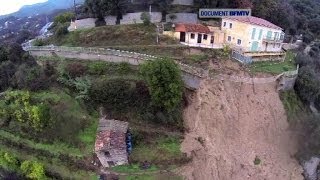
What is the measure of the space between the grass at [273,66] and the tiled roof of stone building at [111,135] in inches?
622

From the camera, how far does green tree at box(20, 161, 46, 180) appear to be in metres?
32.2

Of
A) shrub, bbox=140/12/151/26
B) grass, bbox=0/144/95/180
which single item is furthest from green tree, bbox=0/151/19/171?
shrub, bbox=140/12/151/26

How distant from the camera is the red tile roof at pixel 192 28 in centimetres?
4388

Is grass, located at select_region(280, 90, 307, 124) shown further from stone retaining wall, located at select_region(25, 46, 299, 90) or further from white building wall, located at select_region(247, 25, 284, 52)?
white building wall, located at select_region(247, 25, 284, 52)

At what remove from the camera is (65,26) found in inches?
1927

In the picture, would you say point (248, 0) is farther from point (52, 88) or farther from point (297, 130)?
point (52, 88)

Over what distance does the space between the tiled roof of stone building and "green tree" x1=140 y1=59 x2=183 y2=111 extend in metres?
4.23

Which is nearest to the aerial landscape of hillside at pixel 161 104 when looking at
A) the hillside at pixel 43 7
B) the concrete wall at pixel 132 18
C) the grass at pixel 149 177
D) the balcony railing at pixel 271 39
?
the grass at pixel 149 177

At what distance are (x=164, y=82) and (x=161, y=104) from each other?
95.1 inches

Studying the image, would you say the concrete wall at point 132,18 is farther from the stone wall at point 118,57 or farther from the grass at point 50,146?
the grass at point 50,146

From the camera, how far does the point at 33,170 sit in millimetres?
32562

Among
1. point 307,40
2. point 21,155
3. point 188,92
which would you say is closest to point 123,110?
point 188,92

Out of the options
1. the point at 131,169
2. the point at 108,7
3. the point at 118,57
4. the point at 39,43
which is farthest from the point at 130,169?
the point at 108,7

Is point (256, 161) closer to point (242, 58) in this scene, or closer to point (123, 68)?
point (242, 58)
